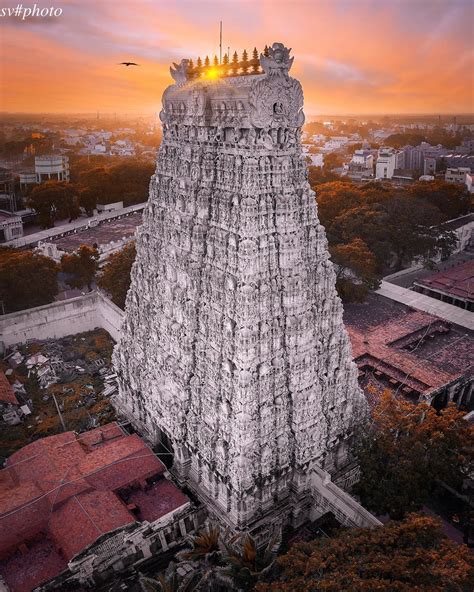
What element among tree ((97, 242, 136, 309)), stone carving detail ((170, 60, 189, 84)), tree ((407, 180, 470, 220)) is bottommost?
tree ((97, 242, 136, 309))

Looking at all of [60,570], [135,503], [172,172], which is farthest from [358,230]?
[60,570]

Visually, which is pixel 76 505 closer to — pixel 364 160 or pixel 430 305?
pixel 430 305

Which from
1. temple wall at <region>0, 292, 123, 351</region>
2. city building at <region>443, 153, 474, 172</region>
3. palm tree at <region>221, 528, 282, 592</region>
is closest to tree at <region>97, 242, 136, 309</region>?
temple wall at <region>0, 292, 123, 351</region>

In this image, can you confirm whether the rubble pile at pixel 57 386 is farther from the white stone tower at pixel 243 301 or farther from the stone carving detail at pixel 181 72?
the stone carving detail at pixel 181 72

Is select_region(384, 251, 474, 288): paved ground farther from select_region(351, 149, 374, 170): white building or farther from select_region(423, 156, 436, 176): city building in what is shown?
select_region(351, 149, 374, 170): white building

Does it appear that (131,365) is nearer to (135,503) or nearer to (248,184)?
(135,503)

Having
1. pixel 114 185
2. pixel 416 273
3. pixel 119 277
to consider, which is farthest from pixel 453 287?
pixel 114 185
